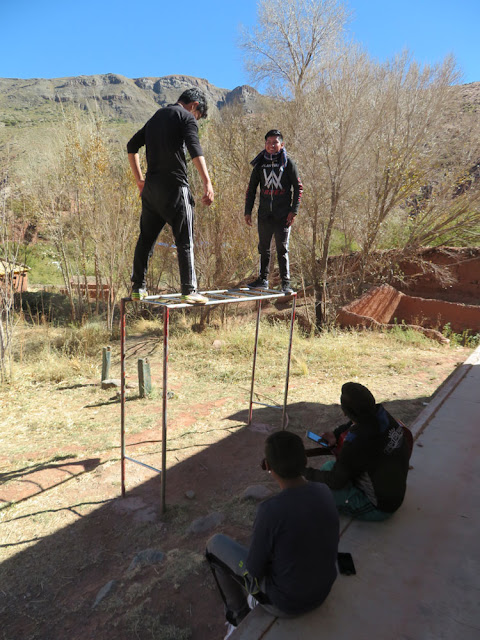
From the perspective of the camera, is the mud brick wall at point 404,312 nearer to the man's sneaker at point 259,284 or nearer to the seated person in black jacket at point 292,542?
the man's sneaker at point 259,284

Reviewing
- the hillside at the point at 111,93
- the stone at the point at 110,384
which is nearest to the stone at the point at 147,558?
the stone at the point at 110,384

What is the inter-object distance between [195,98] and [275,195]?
1.36 metres

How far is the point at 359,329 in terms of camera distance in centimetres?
910

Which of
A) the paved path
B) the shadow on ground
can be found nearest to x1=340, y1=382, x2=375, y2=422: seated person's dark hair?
the paved path

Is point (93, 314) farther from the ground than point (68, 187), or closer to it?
closer to it

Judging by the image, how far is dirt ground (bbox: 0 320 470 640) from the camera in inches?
98.7

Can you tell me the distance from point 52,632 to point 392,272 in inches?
431

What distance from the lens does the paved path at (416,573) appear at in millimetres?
1833

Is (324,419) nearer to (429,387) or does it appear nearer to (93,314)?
(429,387)

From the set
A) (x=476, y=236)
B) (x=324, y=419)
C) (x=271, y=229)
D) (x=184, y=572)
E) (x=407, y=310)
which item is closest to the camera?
(x=184, y=572)

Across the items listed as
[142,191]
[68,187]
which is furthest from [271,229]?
[68,187]

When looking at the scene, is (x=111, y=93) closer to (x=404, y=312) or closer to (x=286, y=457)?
(x=404, y=312)

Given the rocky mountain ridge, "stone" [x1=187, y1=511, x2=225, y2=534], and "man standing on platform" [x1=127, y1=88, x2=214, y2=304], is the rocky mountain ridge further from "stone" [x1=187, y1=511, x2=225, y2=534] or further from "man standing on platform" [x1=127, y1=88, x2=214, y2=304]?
"stone" [x1=187, y1=511, x2=225, y2=534]

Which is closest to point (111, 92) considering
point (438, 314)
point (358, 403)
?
point (438, 314)
